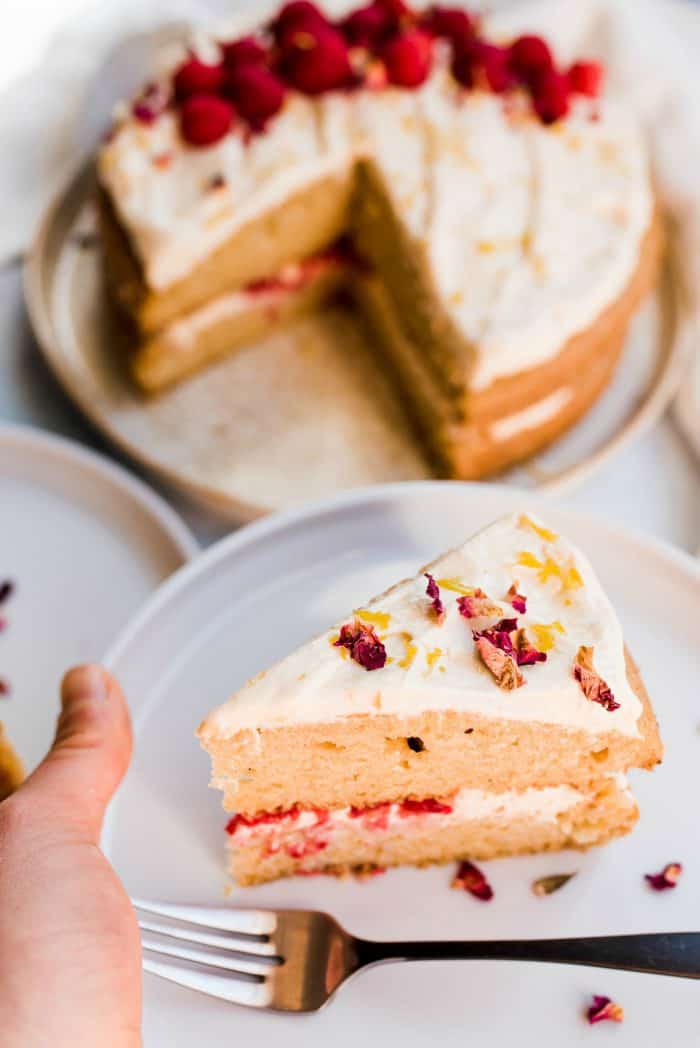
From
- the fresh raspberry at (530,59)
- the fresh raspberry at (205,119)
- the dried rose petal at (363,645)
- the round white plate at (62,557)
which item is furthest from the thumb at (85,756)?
the fresh raspberry at (530,59)

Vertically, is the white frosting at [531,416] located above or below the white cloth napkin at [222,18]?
below

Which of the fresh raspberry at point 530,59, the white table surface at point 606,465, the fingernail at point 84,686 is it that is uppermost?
the fresh raspberry at point 530,59

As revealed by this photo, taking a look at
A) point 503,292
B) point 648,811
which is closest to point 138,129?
point 503,292

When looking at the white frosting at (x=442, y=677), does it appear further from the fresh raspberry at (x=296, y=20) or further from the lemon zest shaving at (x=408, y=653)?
the fresh raspberry at (x=296, y=20)

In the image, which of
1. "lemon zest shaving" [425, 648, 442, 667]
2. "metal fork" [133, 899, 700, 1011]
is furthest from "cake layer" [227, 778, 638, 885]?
"lemon zest shaving" [425, 648, 442, 667]

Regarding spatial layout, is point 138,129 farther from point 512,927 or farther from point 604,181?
point 512,927

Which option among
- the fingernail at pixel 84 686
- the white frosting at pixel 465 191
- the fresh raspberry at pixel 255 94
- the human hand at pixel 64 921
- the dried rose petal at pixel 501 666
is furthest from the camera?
the fresh raspberry at pixel 255 94

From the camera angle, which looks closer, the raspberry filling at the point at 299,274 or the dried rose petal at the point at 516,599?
the dried rose petal at the point at 516,599
